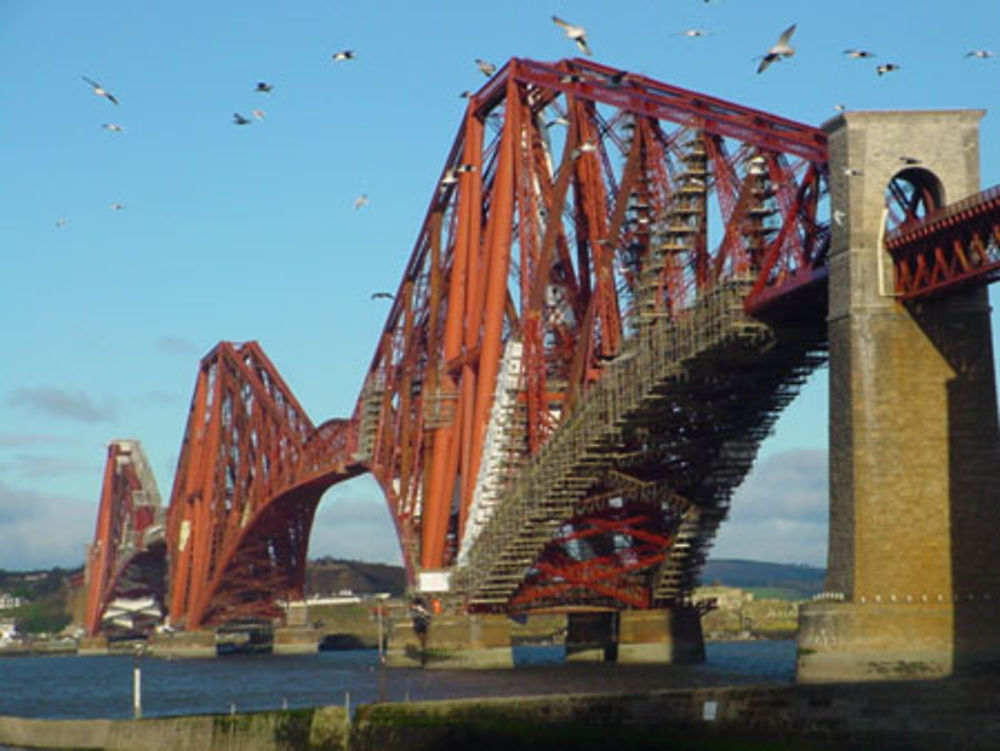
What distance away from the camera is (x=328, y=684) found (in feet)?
379

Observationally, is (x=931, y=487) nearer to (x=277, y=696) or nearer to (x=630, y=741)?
(x=630, y=741)

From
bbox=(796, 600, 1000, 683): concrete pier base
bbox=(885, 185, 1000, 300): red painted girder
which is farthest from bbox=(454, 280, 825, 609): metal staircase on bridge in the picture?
bbox=(796, 600, 1000, 683): concrete pier base

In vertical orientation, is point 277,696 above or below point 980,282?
below

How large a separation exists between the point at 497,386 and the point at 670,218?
20027 mm

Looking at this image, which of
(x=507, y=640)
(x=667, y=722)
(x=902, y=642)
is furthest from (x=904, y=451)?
(x=507, y=640)

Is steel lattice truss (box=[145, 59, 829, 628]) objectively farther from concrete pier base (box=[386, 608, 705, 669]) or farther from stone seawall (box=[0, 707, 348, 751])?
stone seawall (box=[0, 707, 348, 751])

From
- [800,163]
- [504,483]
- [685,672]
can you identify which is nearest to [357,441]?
[504,483]

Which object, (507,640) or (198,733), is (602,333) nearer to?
(507,640)

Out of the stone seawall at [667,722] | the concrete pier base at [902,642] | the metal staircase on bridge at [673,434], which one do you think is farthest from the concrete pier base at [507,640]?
the stone seawall at [667,722]

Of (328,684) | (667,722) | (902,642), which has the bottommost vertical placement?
(667,722)

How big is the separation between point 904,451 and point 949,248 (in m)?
7.41

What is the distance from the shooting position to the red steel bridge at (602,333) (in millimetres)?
90062

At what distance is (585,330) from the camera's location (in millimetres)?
110062

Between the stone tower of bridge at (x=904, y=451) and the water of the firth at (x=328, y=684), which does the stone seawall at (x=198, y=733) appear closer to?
the water of the firth at (x=328, y=684)
